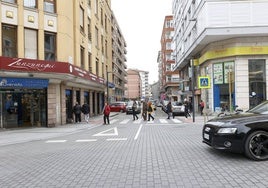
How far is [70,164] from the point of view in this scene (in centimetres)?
750

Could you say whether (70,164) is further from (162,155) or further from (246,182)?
(246,182)

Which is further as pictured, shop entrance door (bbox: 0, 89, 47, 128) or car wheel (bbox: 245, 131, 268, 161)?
shop entrance door (bbox: 0, 89, 47, 128)

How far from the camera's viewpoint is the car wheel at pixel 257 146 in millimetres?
7219

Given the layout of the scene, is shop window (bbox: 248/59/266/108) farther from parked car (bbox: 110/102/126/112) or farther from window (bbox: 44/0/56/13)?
parked car (bbox: 110/102/126/112)

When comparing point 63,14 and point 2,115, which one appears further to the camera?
point 63,14

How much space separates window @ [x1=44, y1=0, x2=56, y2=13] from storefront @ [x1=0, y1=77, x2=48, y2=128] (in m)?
4.87

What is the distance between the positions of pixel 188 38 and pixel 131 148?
32.2 meters

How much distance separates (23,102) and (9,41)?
12.6 ft

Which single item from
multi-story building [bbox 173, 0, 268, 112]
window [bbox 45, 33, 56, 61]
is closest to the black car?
window [bbox 45, 33, 56, 61]

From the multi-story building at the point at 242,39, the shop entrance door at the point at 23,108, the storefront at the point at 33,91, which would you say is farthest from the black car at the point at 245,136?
the multi-story building at the point at 242,39

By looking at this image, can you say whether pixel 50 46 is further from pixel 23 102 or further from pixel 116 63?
pixel 116 63

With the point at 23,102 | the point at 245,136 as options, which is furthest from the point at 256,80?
the point at 245,136

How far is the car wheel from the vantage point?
722cm

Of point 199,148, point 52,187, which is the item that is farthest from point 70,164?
point 199,148
